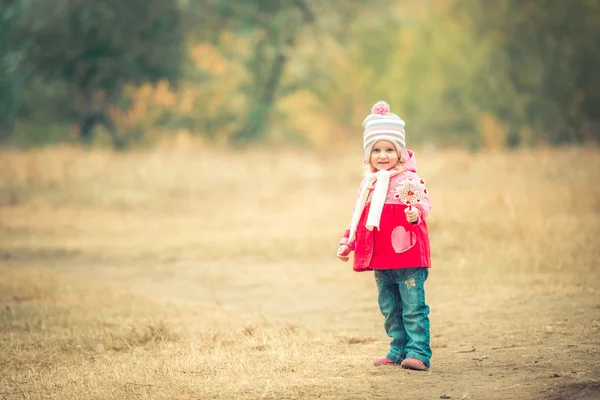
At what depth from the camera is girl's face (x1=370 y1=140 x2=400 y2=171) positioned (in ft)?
20.3

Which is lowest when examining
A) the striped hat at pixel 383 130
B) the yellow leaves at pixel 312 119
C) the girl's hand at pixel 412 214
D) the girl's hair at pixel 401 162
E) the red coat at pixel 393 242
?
the red coat at pixel 393 242

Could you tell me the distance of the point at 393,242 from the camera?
598 centimetres

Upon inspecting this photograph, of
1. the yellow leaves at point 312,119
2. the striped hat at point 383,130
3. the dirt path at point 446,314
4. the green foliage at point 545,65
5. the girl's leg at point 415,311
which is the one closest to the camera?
the dirt path at point 446,314

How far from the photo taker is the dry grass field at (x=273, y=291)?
596 centimetres

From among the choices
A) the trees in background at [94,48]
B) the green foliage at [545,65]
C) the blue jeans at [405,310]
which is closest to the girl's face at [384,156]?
the blue jeans at [405,310]

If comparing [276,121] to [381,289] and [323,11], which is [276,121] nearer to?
[323,11]

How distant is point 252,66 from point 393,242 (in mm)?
32963

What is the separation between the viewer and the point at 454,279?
10.7 m

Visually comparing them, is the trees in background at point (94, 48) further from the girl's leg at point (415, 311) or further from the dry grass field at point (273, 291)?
the girl's leg at point (415, 311)

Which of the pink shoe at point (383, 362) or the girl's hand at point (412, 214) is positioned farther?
the pink shoe at point (383, 362)

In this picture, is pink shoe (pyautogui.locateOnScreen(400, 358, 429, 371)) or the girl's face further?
the girl's face

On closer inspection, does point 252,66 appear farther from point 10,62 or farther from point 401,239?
point 401,239

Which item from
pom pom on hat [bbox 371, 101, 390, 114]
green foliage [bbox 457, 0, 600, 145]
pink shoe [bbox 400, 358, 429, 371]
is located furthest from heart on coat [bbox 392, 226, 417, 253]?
green foliage [bbox 457, 0, 600, 145]

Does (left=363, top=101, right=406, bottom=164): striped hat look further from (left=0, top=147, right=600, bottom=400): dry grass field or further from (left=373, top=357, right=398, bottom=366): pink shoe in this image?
(left=0, top=147, right=600, bottom=400): dry grass field
